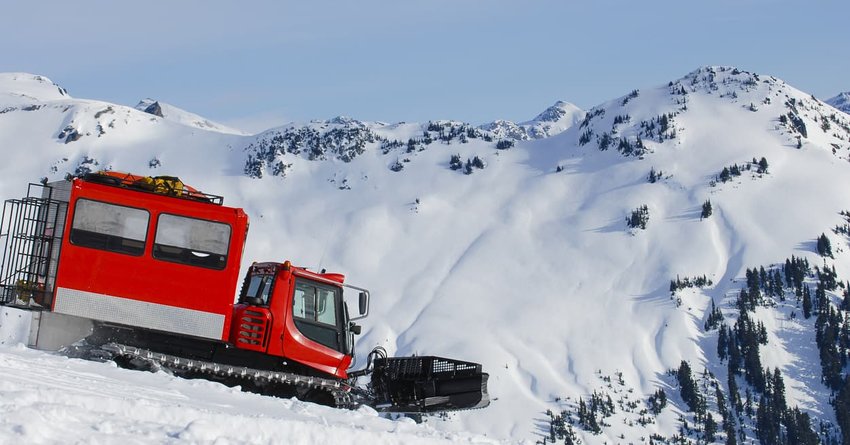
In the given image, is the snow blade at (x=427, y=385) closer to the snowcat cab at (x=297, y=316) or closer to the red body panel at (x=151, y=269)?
the snowcat cab at (x=297, y=316)

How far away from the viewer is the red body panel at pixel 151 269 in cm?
1466

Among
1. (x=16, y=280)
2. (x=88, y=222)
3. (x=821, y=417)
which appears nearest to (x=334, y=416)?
(x=88, y=222)

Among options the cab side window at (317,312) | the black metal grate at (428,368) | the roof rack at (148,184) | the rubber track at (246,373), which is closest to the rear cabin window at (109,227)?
the roof rack at (148,184)

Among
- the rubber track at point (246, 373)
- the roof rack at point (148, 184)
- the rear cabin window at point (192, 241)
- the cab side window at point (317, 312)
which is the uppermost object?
the roof rack at point (148, 184)

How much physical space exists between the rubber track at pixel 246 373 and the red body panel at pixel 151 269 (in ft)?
2.58

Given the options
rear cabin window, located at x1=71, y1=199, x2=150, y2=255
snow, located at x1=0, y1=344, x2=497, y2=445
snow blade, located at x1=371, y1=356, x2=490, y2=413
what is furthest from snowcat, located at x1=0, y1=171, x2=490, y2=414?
snow blade, located at x1=371, y1=356, x2=490, y2=413

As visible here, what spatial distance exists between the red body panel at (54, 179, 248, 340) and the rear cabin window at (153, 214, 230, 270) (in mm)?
79

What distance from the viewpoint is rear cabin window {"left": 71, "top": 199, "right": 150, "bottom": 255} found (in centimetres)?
1471

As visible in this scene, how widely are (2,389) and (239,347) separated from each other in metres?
7.35

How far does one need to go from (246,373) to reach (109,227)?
11.2 ft

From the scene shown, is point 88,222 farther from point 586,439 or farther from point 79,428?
point 586,439

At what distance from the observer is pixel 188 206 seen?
49.5 ft

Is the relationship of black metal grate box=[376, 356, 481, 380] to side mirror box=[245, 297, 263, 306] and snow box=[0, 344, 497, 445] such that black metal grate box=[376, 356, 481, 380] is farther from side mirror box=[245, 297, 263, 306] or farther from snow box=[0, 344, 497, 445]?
snow box=[0, 344, 497, 445]

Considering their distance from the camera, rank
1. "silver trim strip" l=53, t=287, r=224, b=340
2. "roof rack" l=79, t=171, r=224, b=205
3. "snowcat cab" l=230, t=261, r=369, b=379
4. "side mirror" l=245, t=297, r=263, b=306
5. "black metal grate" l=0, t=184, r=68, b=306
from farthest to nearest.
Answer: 1. "side mirror" l=245, t=297, r=263, b=306
2. "snowcat cab" l=230, t=261, r=369, b=379
3. "roof rack" l=79, t=171, r=224, b=205
4. "black metal grate" l=0, t=184, r=68, b=306
5. "silver trim strip" l=53, t=287, r=224, b=340
